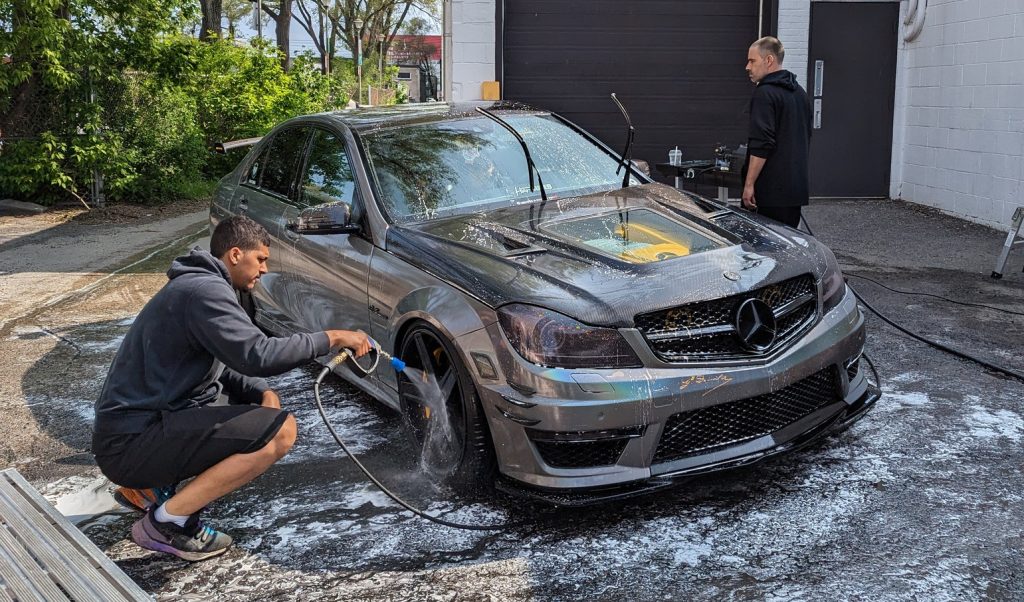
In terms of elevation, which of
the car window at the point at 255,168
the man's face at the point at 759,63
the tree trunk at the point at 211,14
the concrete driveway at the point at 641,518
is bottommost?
the concrete driveway at the point at 641,518

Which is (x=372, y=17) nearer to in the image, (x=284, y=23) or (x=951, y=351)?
(x=284, y=23)

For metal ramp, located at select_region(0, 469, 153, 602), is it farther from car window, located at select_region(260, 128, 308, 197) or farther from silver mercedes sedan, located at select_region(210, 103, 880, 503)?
car window, located at select_region(260, 128, 308, 197)

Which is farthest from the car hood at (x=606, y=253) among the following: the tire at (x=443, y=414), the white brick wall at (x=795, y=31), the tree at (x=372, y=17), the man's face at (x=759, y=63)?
the tree at (x=372, y=17)

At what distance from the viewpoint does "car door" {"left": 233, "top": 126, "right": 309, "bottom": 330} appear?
5613mm

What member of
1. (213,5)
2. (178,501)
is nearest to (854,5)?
(178,501)

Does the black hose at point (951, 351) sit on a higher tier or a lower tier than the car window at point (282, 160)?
lower

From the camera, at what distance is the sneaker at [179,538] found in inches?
144

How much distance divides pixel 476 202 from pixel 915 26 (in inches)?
351

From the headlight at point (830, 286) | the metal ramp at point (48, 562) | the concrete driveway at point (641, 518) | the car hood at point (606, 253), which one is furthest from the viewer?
the headlight at point (830, 286)

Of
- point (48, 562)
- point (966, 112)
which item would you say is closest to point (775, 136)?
point (48, 562)

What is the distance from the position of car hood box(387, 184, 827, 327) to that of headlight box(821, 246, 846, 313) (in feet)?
0.18

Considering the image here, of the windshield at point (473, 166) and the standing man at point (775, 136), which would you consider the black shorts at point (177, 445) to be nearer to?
the windshield at point (473, 166)

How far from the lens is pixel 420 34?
2365 inches

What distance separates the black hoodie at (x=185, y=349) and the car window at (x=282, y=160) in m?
2.17
